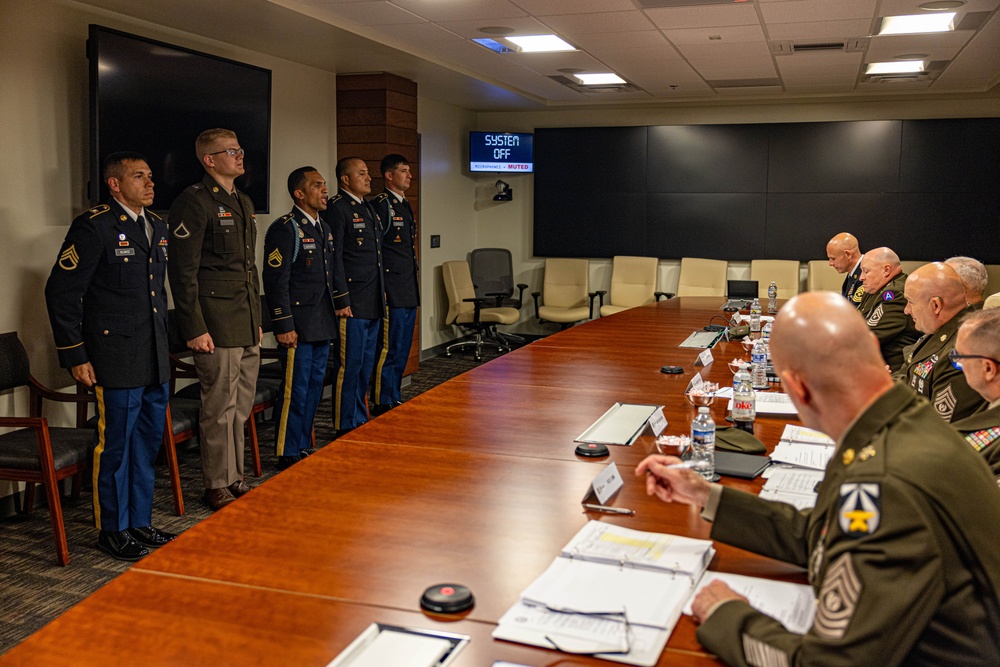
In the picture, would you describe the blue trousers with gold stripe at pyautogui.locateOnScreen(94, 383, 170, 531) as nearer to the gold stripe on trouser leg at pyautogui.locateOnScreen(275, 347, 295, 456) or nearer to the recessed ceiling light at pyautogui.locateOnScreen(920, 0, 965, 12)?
the gold stripe on trouser leg at pyautogui.locateOnScreen(275, 347, 295, 456)

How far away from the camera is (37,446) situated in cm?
371

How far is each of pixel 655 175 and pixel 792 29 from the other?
3.92m

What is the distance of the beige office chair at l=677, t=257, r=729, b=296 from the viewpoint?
9.35 metres

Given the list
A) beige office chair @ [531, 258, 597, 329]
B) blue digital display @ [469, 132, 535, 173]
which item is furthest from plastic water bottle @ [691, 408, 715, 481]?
blue digital display @ [469, 132, 535, 173]

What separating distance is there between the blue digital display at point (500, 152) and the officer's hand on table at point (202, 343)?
5.84 meters

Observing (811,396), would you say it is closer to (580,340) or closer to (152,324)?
(152,324)

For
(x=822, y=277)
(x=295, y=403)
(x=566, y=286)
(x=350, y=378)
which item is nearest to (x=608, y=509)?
(x=295, y=403)

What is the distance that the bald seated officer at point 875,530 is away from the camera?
123 centimetres

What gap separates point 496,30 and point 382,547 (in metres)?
4.54

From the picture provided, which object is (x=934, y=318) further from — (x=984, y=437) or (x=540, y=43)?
(x=540, y=43)

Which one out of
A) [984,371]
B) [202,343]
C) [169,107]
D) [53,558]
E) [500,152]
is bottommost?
[53,558]

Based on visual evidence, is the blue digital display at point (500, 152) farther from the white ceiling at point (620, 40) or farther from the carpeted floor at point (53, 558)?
the carpeted floor at point (53, 558)

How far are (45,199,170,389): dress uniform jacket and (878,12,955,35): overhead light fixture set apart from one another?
14.7 feet

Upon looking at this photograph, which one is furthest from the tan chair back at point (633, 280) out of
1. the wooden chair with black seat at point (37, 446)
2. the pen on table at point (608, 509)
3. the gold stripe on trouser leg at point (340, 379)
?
the pen on table at point (608, 509)
